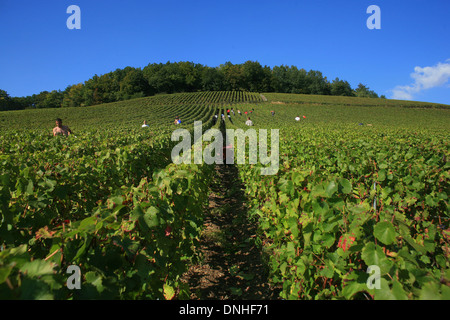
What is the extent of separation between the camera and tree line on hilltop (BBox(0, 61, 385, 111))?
87000 millimetres

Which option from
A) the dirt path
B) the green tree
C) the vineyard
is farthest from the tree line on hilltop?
the vineyard

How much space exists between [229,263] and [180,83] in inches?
3885

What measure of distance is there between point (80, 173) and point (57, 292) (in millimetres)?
2632

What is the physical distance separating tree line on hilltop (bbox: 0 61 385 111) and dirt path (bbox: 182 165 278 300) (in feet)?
282

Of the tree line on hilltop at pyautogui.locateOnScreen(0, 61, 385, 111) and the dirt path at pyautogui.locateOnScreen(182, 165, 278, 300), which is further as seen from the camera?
the tree line on hilltop at pyautogui.locateOnScreen(0, 61, 385, 111)

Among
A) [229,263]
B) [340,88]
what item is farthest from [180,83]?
[229,263]

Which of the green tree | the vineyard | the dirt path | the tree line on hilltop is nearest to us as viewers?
the vineyard

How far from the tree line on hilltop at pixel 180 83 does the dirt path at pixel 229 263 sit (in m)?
86.1

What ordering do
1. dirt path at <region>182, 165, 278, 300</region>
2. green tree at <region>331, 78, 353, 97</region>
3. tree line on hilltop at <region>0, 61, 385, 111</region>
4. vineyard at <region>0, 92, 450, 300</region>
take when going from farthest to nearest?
green tree at <region>331, 78, 353, 97</region>
tree line on hilltop at <region>0, 61, 385, 111</region>
dirt path at <region>182, 165, 278, 300</region>
vineyard at <region>0, 92, 450, 300</region>

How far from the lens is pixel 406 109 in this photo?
5897 centimetres

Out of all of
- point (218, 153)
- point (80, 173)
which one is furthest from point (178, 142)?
point (80, 173)

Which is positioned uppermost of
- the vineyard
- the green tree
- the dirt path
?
the green tree

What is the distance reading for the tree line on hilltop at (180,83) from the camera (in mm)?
87000

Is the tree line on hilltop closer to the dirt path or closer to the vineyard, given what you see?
the dirt path
